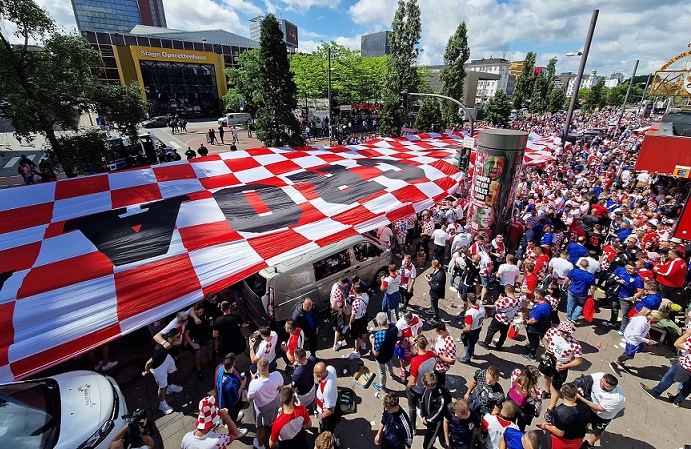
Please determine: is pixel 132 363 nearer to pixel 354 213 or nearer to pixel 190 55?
pixel 354 213

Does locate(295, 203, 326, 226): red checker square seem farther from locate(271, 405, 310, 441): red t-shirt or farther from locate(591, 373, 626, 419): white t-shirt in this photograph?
locate(591, 373, 626, 419): white t-shirt

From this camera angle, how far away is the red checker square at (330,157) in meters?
10.6

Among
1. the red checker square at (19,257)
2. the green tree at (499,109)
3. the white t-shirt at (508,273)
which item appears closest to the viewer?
the red checker square at (19,257)

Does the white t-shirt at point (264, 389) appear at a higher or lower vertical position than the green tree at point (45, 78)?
lower

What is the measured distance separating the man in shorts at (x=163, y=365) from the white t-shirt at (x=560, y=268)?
7.94 metres

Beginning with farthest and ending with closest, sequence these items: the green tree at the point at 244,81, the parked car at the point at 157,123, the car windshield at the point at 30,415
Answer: the parked car at the point at 157,123 → the green tree at the point at 244,81 → the car windshield at the point at 30,415

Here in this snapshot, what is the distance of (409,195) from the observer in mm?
8609

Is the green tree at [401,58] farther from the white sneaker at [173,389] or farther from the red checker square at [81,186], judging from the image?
the white sneaker at [173,389]

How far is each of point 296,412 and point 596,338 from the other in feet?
21.5

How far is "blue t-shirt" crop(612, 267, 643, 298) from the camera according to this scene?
20.9 ft

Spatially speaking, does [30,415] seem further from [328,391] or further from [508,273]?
[508,273]

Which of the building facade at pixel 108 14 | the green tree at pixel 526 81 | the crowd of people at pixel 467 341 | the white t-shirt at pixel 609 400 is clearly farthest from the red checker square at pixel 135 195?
the building facade at pixel 108 14

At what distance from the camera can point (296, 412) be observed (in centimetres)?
373

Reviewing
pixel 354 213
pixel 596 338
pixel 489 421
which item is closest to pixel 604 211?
pixel 596 338
